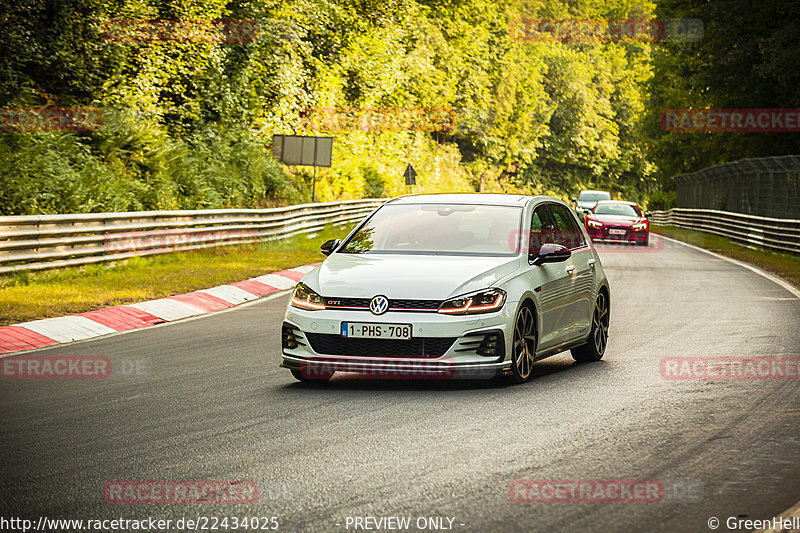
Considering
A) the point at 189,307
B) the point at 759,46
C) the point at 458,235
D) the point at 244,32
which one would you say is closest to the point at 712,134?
the point at 759,46

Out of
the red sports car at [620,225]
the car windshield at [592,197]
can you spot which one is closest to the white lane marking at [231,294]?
the red sports car at [620,225]

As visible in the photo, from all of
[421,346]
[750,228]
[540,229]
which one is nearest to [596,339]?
[540,229]

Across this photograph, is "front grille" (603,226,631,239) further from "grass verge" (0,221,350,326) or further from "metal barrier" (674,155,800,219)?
"grass verge" (0,221,350,326)

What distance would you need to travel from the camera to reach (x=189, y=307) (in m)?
15.3

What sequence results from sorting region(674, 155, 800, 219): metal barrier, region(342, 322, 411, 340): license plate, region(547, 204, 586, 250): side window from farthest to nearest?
region(674, 155, 800, 219): metal barrier
region(547, 204, 586, 250): side window
region(342, 322, 411, 340): license plate

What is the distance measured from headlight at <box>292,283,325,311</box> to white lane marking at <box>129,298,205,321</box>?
231 inches

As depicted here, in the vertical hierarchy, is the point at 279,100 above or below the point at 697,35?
below

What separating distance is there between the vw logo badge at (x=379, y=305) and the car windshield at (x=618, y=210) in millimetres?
28210

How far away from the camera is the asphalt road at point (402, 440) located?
5.19m

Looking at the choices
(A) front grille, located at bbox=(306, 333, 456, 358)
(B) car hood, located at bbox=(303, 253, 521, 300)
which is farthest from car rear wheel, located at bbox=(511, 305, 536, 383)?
(A) front grille, located at bbox=(306, 333, 456, 358)

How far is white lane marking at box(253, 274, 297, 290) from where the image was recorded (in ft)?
63.5

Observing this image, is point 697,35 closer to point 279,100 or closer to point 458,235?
point 279,100

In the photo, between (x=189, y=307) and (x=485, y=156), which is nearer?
(x=189, y=307)

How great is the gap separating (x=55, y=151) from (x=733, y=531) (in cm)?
2143
